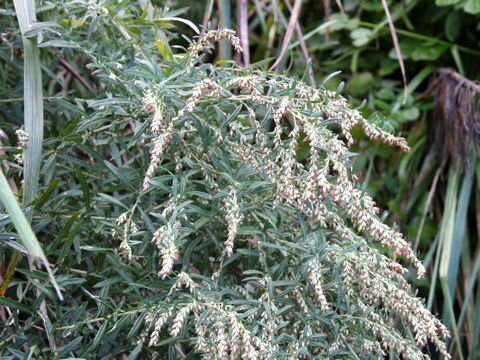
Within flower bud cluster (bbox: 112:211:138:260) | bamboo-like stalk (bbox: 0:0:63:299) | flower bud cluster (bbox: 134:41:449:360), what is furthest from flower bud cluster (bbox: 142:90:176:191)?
bamboo-like stalk (bbox: 0:0:63:299)

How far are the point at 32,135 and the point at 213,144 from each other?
382mm

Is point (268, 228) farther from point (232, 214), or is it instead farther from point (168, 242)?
point (168, 242)

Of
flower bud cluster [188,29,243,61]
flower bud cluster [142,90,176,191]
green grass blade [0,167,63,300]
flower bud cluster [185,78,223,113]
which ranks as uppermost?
flower bud cluster [188,29,243,61]

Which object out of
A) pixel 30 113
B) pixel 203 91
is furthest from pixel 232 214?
pixel 30 113

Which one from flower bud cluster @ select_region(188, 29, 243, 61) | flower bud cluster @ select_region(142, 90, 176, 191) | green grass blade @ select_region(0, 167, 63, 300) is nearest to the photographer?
green grass blade @ select_region(0, 167, 63, 300)

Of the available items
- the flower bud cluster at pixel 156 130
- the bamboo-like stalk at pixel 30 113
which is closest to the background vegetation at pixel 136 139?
the bamboo-like stalk at pixel 30 113

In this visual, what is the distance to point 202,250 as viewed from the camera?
1191 millimetres

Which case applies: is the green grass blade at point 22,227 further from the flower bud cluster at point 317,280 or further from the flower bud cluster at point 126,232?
the flower bud cluster at point 317,280

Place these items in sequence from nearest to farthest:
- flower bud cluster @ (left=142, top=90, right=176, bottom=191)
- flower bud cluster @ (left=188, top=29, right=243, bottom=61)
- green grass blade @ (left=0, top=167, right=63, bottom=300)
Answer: green grass blade @ (left=0, top=167, right=63, bottom=300), flower bud cluster @ (left=142, top=90, right=176, bottom=191), flower bud cluster @ (left=188, top=29, right=243, bottom=61)

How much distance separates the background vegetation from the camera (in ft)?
3.58

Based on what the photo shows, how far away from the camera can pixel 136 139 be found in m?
1.05

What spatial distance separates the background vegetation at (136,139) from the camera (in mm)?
1090

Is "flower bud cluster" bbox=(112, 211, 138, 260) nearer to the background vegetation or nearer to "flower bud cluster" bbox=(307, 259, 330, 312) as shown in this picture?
the background vegetation

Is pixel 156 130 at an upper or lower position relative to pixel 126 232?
upper
